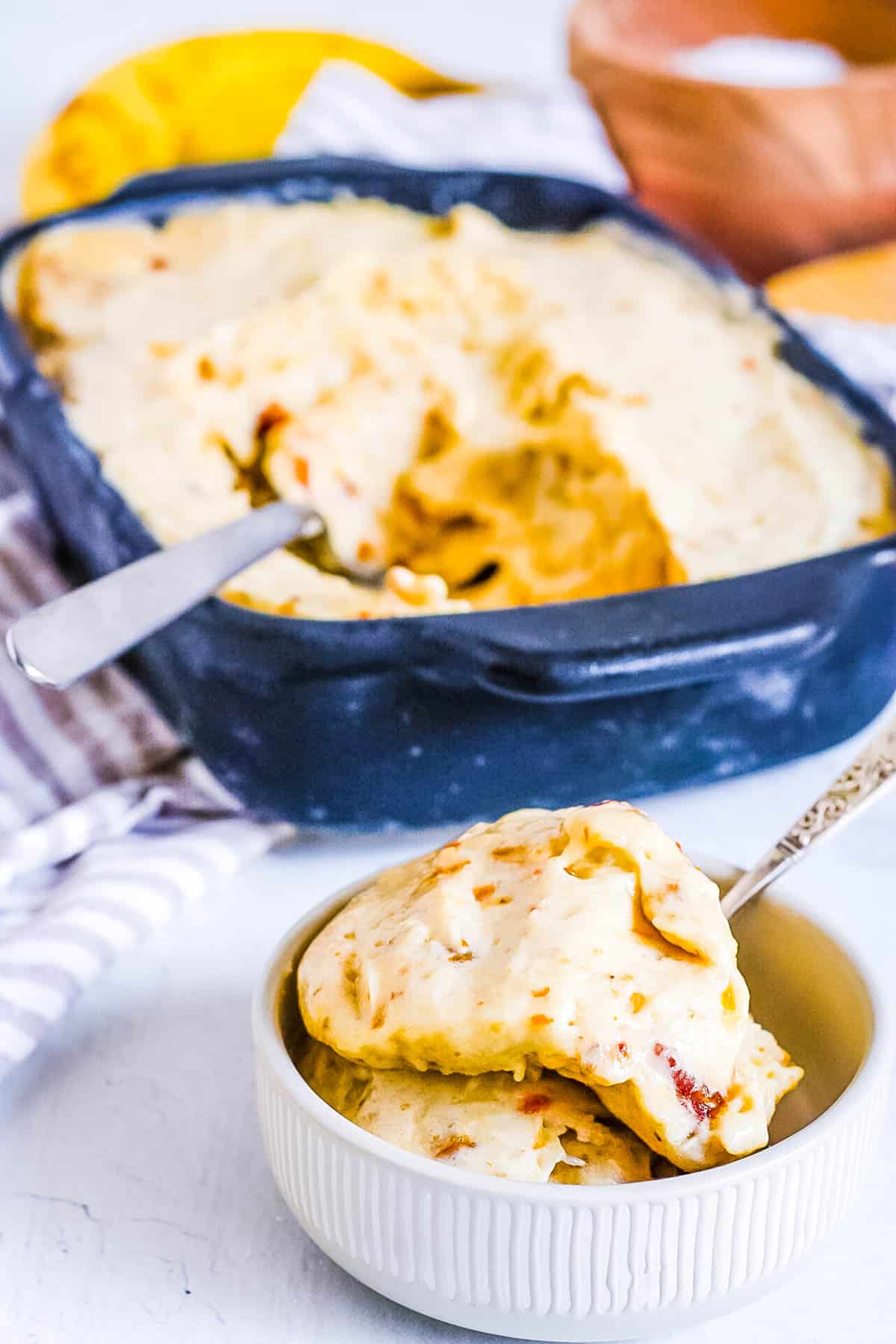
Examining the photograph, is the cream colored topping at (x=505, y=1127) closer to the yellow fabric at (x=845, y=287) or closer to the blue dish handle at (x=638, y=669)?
the blue dish handle at (x=638, y=669)

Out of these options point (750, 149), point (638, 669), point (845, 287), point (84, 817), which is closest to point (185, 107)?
point (750, 149)

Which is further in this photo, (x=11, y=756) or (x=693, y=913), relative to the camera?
(x=11, y=756)

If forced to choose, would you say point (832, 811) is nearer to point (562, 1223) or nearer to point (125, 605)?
point (562, 1223)

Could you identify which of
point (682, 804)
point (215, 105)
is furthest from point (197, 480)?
point (215, 105)

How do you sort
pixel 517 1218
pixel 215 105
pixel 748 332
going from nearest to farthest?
1. pixel 517 1218
2. pixel 748 332
3. pixel 215 105

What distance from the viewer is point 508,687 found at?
81cm

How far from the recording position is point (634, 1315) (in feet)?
1.72

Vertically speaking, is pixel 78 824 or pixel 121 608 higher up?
pixel 121 608

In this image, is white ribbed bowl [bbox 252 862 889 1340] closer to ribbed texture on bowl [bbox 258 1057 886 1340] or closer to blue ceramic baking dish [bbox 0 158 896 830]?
ribbed texture on bowl [bbox 258 1057 886 1340]

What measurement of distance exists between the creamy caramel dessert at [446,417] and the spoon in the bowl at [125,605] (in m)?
0.03

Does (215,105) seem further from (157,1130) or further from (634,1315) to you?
(634,1315)

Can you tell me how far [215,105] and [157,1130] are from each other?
1.24 m

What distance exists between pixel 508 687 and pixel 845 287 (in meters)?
0.85

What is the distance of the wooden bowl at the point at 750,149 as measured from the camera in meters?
1.45
